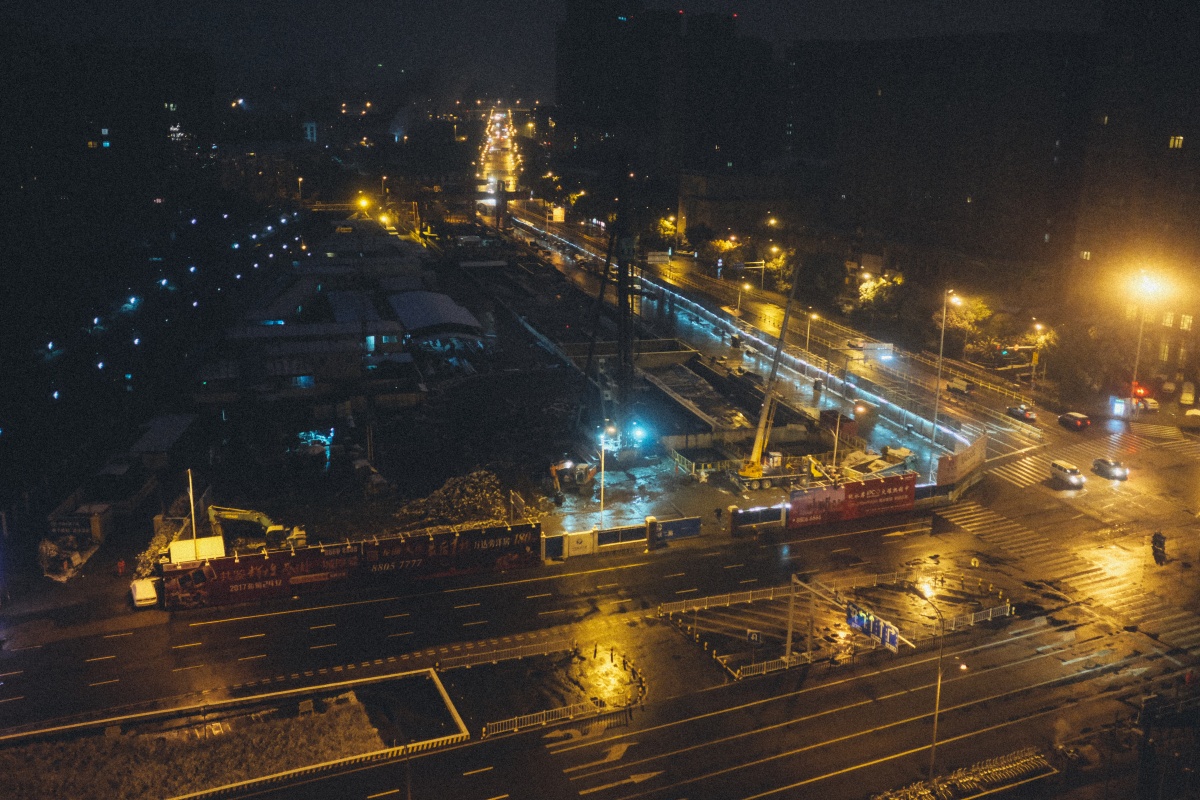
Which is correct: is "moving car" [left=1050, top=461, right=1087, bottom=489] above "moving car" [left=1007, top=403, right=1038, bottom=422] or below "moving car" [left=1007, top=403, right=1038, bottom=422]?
below

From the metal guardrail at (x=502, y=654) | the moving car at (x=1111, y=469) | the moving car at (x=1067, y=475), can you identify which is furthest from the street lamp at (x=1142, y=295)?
the metal guardrail at (x=502, y=654)

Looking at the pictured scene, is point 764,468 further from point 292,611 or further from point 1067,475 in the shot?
point 292,611

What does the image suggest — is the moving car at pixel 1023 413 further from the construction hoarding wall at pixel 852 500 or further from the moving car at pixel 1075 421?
the construction hoarding wall at pixel 852 500

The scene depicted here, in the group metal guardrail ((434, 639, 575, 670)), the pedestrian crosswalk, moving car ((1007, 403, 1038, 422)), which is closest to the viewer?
metal guardrail ((434, 639, 575, 670))

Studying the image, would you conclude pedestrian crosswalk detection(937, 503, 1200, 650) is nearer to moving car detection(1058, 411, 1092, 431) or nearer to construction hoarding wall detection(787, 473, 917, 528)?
construction hoarding wall detection(787, 473, 917, 528)

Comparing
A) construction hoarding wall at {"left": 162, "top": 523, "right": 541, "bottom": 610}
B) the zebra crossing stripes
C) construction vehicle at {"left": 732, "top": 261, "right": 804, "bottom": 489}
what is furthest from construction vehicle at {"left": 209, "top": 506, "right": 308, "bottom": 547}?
the zebra crossing stripes

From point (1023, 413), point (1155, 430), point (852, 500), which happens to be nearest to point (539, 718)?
point (852, 500)
